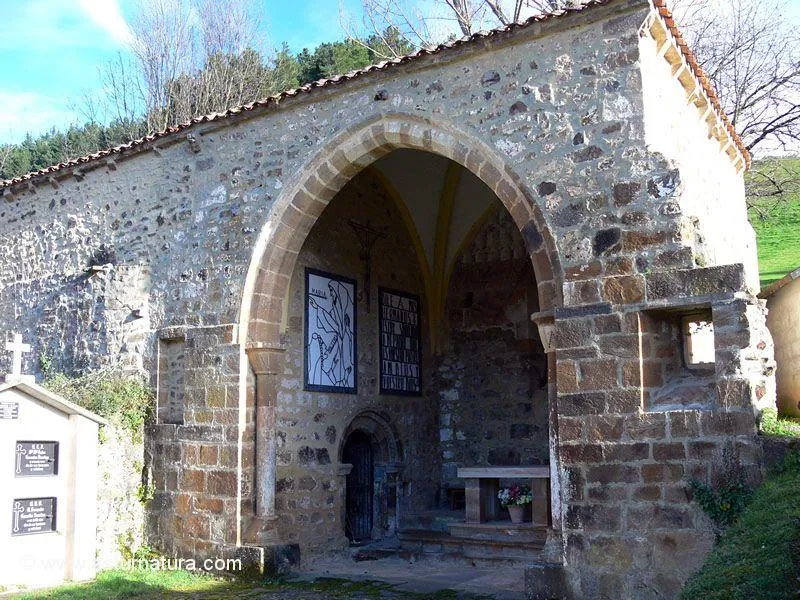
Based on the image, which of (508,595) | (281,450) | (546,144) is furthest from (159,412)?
(546,144)

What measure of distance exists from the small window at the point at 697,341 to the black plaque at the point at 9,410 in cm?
529

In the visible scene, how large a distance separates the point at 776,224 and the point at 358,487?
16.8 metres

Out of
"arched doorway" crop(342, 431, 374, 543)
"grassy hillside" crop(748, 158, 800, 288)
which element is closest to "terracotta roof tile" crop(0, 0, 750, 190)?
"arched doorway" crop(342, 431, 374, 543)

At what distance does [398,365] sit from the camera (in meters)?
10.3

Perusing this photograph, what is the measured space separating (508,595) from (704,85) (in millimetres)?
5034

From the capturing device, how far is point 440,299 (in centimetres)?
1105

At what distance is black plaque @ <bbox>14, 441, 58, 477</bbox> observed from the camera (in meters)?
6.54

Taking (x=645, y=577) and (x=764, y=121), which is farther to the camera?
(x=764, y=121)

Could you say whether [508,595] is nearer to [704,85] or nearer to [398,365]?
[398,365]

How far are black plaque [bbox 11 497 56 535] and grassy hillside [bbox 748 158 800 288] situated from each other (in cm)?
1245

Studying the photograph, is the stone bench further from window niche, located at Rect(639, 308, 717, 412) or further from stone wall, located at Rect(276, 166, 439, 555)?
window niche, located at Rect(639, 308, 717, 412)

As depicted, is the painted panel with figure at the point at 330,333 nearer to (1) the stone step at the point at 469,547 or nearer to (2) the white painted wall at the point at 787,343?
(1) the stone step at the point at 469,547

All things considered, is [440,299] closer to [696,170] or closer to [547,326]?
[696,170]

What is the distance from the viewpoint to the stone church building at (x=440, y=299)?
5.85 meters
